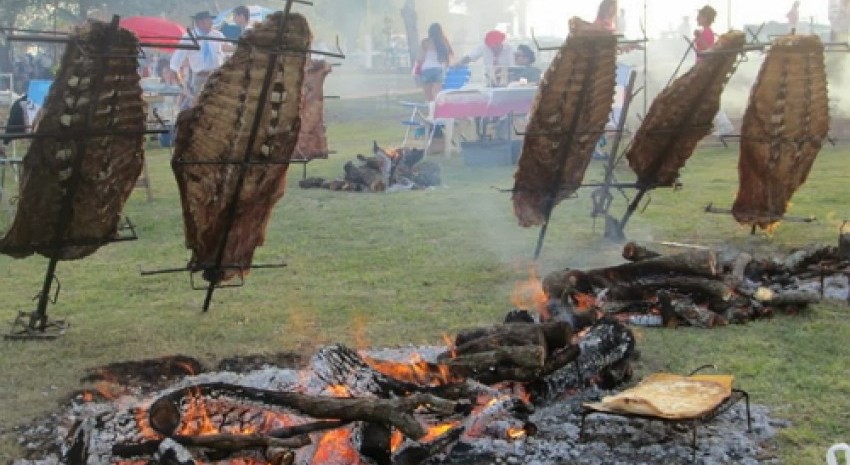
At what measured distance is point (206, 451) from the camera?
485 centimetres

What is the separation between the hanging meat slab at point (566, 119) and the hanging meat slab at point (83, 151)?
3535 mm

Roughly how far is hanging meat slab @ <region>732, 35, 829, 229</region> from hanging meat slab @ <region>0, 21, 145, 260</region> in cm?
610

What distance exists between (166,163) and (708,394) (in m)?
17.2

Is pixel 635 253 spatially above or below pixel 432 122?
above

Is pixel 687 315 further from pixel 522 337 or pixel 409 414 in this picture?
pixel 409 414

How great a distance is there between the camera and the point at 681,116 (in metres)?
9.27

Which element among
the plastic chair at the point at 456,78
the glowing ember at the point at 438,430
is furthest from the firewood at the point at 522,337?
the plastic chair at the point at 456,78

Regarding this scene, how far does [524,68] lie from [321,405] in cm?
2182

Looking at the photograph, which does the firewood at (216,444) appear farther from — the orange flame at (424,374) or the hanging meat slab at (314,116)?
the hanging meat slab at (314,116)

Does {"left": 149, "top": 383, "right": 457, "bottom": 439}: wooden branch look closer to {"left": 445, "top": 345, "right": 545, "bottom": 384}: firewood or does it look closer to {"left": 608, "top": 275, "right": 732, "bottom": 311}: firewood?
{"left": 445, "top": 345, "right": 545, "bottom": 384}: firewood

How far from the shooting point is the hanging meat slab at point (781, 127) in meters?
9.41

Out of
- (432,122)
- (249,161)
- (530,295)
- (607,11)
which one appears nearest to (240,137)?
(249,161)

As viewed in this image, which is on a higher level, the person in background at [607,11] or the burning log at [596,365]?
the person in background at [607,11]

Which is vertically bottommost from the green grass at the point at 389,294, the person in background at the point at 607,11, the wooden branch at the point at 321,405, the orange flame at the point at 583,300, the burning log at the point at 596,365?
the green grass at the point at 389,294
